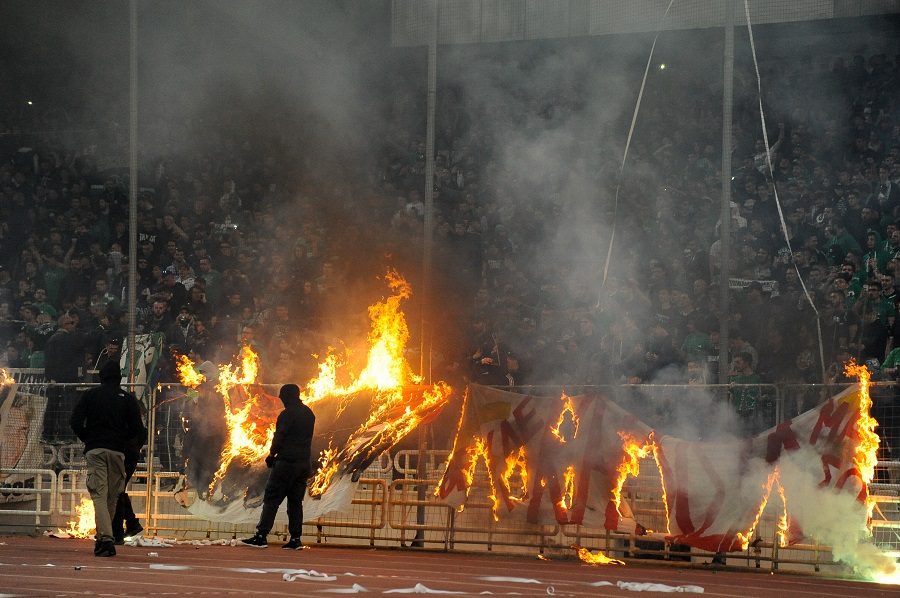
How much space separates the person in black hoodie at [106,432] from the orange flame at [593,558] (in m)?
3.45

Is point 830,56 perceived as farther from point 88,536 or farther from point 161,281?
point 88,536

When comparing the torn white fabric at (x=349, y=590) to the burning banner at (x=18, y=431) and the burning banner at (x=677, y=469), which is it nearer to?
the burning banner at (x=677, y=469)

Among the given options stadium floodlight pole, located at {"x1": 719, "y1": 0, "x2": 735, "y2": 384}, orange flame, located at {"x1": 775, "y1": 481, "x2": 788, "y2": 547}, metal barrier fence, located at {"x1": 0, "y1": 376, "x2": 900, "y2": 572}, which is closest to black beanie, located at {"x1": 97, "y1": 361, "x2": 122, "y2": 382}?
metal barrier fence, located at {"x1": 0, "y1": 376, "x2": 900, "y2": 572}

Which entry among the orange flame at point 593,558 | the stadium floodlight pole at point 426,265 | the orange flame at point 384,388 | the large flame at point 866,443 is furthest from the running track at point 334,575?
the orange flame at point 384,388

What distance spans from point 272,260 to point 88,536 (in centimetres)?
476

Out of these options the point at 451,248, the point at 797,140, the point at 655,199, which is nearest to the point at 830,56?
the point at 797,140

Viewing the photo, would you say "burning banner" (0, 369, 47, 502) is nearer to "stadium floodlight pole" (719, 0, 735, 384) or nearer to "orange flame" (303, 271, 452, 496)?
"orange flame" (303, 271, 452, 496)

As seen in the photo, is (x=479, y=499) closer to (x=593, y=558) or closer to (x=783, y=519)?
(x=593, y=558)

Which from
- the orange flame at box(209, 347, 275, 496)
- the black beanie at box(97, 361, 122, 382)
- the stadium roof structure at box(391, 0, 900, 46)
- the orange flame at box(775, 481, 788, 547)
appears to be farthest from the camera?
the stadium roof structure at box(391, 0, 900, 46)

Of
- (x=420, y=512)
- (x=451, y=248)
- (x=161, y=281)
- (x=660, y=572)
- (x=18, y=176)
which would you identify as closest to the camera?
(x=660, y=572)

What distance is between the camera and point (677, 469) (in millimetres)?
8703

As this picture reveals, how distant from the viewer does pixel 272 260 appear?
14.0 meters

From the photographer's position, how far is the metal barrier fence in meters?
8.55

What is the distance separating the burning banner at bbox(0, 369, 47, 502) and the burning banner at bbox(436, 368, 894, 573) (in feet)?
13.1
